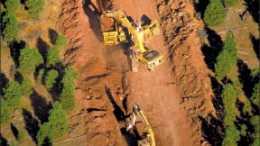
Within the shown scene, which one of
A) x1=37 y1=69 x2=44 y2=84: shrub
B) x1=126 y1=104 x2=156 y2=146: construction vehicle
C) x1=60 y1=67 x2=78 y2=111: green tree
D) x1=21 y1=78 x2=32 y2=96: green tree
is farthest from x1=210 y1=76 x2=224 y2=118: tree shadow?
x1=21 y1=78 x2=32 y2=96: green tree

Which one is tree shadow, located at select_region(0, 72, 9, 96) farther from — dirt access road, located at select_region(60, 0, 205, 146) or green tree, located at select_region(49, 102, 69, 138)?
green tree, located at select_region(49, 102, 69, 138)

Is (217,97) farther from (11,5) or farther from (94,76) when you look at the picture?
(11,5)

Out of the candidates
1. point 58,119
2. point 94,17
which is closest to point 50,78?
point 58,119

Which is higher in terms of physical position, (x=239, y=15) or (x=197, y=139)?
(x=239, y=15)

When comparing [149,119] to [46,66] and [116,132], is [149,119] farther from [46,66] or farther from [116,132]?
[46,66]

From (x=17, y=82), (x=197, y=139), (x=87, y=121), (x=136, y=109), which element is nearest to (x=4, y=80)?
(x=17, y=82)

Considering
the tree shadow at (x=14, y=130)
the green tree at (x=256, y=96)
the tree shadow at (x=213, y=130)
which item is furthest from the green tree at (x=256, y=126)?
the tree shadow at (x=14, y=130)
